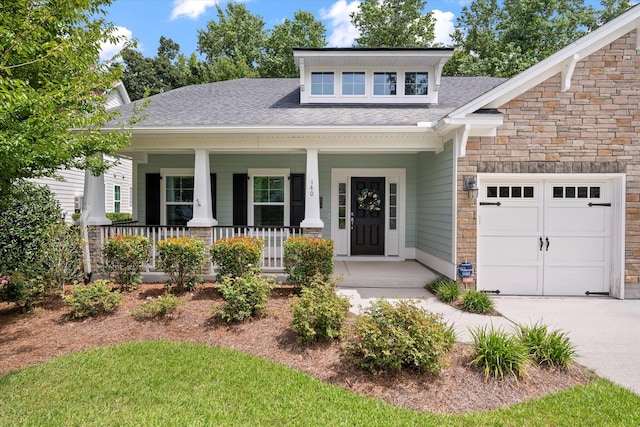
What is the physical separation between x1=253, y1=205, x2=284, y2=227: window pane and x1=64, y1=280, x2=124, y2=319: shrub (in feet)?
13.5

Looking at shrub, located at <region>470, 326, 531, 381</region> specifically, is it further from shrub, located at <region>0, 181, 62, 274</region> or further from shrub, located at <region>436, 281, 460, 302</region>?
shrub, located at <region>0, 181, 62, 274</region>

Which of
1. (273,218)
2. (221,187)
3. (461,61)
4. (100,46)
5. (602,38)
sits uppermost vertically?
(461,61)

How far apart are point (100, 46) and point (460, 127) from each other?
18.4 feet

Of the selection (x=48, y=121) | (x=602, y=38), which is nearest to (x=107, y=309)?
(x=48, y=121)

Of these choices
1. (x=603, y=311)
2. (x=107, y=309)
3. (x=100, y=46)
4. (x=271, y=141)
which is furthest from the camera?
(x=271, y=141)

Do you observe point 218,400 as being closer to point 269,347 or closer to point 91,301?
point 269,347

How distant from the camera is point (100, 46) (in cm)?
463

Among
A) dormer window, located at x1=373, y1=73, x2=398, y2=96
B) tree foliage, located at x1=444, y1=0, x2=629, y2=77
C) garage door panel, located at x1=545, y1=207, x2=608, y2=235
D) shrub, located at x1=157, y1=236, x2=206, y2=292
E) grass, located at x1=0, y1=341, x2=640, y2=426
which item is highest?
tree foliage, located at x1=444, y1=0, x2=629, y2=77

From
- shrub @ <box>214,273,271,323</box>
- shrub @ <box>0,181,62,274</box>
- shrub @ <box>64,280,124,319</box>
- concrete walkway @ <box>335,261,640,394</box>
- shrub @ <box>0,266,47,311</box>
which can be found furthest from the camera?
shrub @ <box>0,181,62,274</box>

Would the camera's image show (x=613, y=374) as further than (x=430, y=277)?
No

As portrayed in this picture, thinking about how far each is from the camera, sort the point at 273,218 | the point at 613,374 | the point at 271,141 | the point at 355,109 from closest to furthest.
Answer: the point at 613,374 < the point at 271,141 < the point at 355,109 < the point at 273,218

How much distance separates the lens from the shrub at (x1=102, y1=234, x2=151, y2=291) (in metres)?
5.90

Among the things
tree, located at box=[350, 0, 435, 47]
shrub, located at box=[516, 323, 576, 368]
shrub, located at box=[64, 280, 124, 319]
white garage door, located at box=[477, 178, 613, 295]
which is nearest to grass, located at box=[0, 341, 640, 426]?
shrub, located at box=[516, 323, 576, 368]

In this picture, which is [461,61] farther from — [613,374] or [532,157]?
[613,374]
